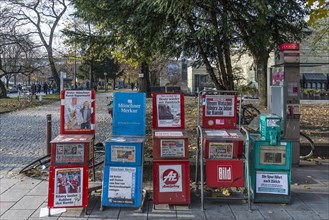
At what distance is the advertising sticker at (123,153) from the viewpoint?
499cm

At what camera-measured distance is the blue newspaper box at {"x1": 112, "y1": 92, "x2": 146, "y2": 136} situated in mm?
5316

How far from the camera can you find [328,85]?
43.5 meters

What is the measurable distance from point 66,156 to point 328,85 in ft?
144

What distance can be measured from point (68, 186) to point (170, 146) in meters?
1.47

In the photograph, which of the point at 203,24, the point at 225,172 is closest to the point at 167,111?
the point at 225,172

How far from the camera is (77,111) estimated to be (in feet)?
17.6

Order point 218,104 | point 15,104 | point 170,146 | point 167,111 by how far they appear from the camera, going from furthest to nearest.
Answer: point 15,104, point 218,104, point 167,111, point 170,146

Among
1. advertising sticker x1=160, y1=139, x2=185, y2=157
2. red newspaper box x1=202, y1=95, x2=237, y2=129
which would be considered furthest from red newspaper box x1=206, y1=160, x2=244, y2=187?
red newspaper box x1=202, y1=95, x2=237, y2=129

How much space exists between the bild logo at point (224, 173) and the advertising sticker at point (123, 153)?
125 centimetres

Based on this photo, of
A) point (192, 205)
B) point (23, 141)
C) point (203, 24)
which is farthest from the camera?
point (23, 141)

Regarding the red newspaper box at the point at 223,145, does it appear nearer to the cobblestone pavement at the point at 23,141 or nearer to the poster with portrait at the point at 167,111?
the poster with portrait at the point at 167,111

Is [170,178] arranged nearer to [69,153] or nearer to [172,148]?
[172,148]

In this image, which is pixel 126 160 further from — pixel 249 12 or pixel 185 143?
pixel 249 12

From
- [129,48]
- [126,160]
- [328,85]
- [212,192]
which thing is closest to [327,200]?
[212,192]
